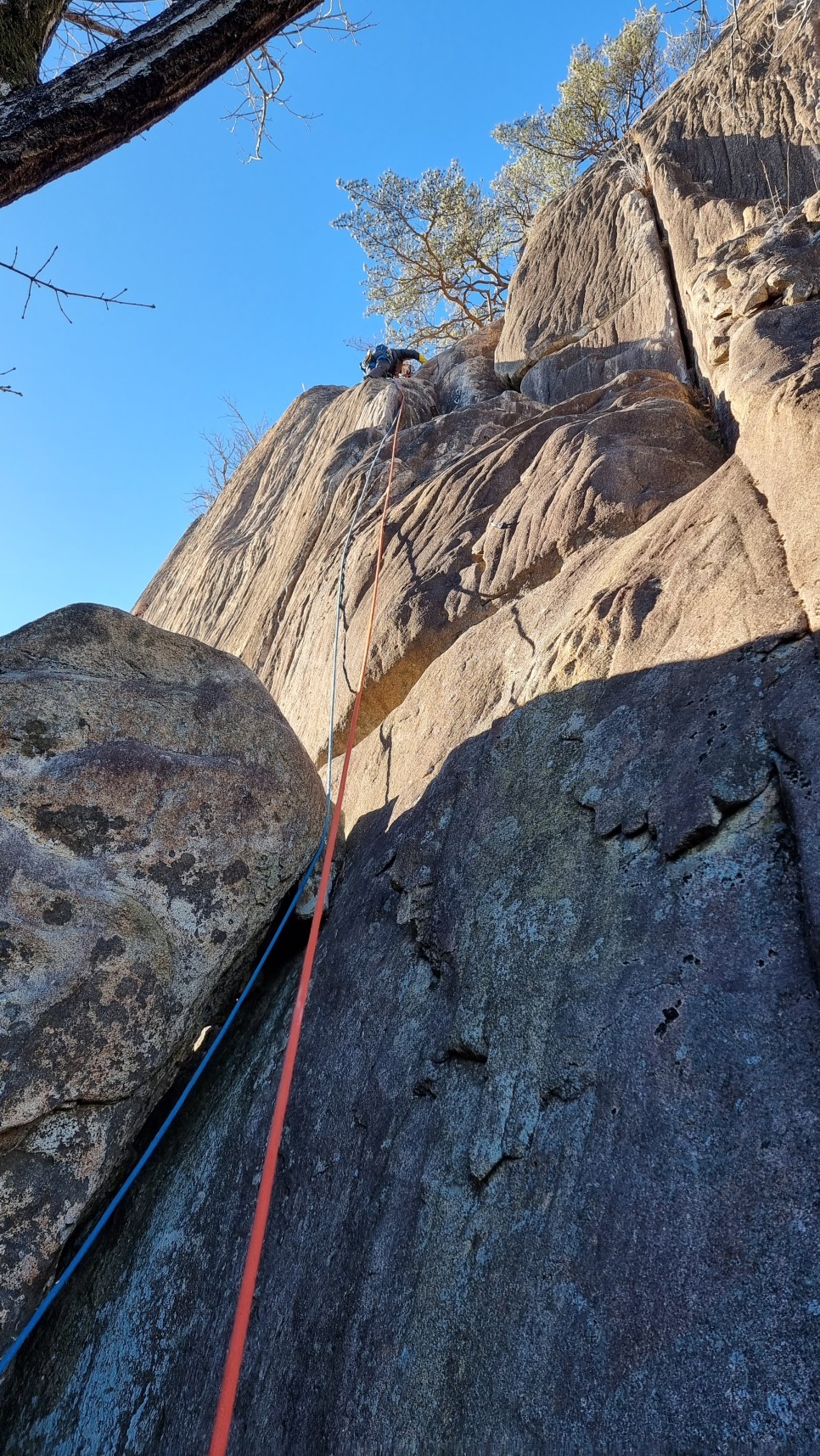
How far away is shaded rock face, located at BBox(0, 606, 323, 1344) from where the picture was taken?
309cm

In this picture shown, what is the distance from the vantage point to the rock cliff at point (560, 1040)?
7.20 feet

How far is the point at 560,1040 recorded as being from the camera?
112 inches

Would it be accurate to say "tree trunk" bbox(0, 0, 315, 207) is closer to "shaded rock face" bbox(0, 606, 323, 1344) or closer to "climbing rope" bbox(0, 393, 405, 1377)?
"shaded rock face" bbox(0, 606, 323, 1344)

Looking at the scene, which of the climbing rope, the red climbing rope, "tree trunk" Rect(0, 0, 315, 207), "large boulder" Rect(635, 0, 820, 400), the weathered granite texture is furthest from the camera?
"large boulder" Rect(635, 0, 820, 400)

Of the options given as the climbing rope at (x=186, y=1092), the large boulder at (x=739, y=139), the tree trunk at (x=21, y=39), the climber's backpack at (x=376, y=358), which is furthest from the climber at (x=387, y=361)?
the tree trunk at (x=21, y=39)

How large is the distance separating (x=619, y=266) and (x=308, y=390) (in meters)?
5.93

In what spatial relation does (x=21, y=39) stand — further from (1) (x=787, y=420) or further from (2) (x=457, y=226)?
(2) (x=457, y=226)

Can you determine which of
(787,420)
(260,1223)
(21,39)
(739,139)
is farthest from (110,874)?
(739,139)

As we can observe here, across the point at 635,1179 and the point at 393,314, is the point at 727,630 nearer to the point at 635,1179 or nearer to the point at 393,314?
the point at 635,1179

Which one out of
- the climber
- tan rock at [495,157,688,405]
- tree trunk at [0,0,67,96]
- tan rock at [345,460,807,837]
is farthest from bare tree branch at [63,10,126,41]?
the climber

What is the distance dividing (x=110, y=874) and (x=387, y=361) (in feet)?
32.9

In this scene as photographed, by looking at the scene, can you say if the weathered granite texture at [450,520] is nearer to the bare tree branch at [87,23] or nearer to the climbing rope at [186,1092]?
the climbing rope at [186,1092]

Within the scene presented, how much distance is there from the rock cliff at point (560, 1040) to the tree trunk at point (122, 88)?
2.49 meters

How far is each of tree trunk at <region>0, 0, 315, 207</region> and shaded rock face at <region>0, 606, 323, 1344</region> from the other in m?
2.05
